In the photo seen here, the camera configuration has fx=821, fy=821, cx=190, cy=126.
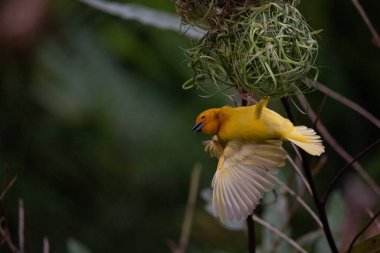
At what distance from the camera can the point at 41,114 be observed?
3.31 m

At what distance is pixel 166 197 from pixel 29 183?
21.7 inches

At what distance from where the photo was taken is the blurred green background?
302 centimetres

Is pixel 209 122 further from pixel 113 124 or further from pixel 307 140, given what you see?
pixel 113 124

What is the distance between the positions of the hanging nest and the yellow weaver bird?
5cm

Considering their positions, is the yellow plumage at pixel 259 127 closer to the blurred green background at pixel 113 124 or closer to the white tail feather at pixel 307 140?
the white tail feather at pixel 307 140

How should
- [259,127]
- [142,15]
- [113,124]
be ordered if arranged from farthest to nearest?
[113,124] → [142,15] → [259,127]

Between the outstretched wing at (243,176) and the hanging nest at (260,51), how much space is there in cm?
10

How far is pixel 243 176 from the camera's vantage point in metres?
1.36

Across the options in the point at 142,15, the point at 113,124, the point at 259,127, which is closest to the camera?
the point at 259,127

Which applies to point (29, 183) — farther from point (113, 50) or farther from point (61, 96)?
point (113, 50)

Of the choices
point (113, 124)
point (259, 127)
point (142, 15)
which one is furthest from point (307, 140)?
point (113, 124)

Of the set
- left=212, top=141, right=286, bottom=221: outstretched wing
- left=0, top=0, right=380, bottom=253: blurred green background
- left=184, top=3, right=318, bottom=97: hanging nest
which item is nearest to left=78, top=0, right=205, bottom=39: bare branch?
left=184, top=3, right=318, bottom=97: hanging nest

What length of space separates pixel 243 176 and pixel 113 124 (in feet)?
6.18

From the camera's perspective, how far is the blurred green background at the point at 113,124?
302cm
